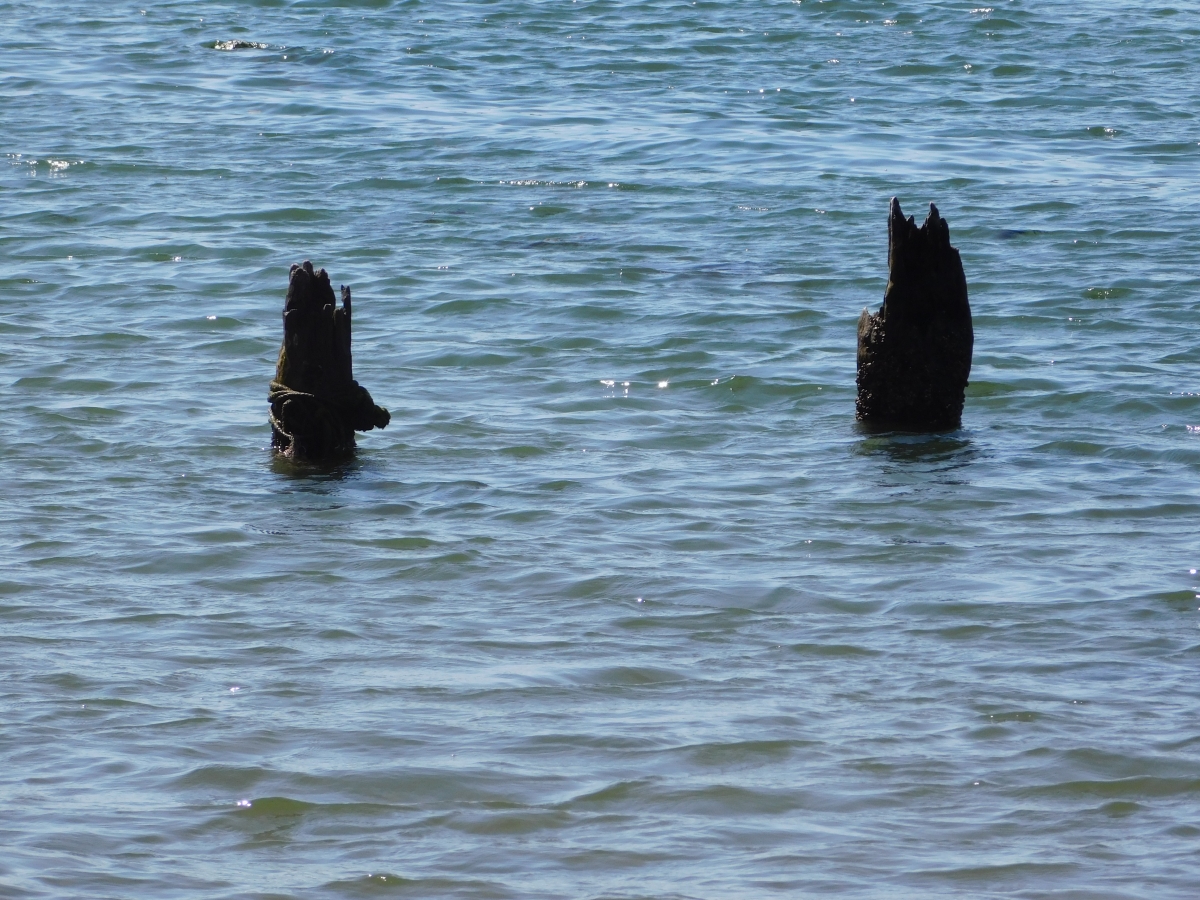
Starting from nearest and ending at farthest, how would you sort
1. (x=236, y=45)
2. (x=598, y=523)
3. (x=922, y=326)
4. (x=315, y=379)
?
(x=598, y=523)
(x=315, y=379)
(x=922, y=326)
(x=236, y=45)

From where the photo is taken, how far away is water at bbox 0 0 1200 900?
6.56 meters

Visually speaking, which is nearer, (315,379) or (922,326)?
(315,379)

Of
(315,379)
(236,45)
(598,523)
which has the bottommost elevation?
(598,523)

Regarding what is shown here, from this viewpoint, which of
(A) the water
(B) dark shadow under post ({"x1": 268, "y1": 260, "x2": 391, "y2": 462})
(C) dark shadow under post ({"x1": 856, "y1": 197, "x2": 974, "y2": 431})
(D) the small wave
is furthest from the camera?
(D) the small wave

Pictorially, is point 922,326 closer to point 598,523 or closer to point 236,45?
point 598,523

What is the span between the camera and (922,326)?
447 inches

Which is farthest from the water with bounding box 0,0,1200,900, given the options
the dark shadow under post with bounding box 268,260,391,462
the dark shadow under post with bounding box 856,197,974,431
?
the dark shadow under post with bounding box 856,197,974,431

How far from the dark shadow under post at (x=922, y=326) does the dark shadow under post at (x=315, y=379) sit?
3160 millimetres

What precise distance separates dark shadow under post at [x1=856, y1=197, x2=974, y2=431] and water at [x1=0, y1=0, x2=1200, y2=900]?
1.27 feet

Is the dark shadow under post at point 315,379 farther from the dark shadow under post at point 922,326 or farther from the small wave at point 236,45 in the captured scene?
the small wave at point 236,45

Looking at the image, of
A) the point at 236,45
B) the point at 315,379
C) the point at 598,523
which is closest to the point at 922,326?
the point at 598,523

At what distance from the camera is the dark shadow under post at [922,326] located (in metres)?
11.3

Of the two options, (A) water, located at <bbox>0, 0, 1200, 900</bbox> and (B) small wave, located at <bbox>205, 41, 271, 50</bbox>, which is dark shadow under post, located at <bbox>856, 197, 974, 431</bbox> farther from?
(B) small wave, located at <bbox>205, 41, 271, 50</bbox>

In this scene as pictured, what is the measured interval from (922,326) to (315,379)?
373 cm
